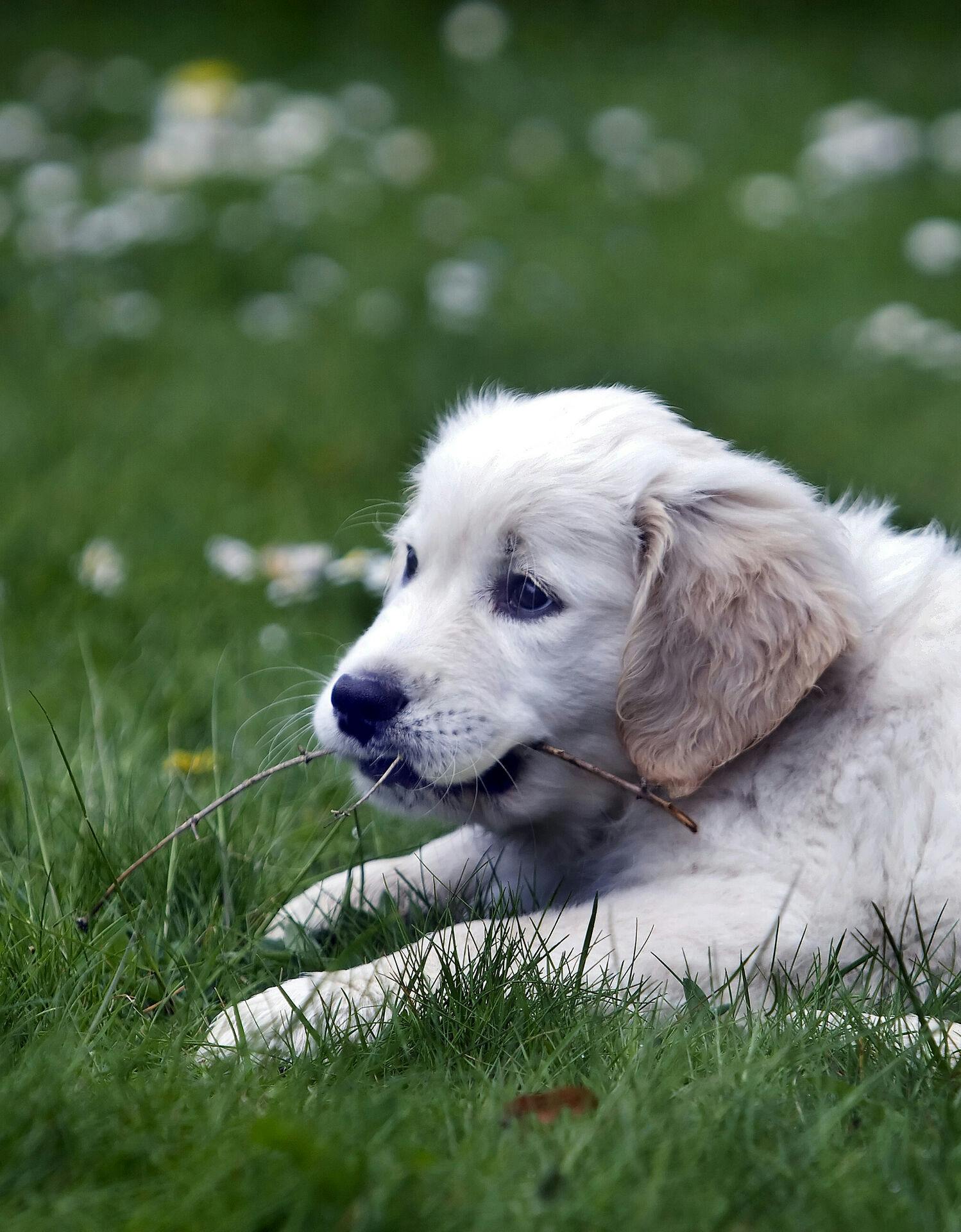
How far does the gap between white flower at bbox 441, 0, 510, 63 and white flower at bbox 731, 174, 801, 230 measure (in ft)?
13.7

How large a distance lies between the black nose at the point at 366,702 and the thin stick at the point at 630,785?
10.6 inches

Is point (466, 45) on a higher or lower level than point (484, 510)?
higher

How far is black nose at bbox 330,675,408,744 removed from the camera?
2.43 metres

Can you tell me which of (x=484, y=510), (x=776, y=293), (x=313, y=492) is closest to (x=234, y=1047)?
(x=484, y=510)

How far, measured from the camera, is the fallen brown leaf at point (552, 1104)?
1.77 m

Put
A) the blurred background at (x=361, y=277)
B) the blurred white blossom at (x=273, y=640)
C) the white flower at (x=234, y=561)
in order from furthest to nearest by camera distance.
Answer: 1. the blurred background at (x=361, y=277)
2. the blurred white blossom at (x=273, y=640)
3. the white flower at (x=234, y=561)

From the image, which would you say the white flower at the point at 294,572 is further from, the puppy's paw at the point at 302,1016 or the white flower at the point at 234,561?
the puppy's paw at the point at 302,1016

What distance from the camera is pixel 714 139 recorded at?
37.5 feet

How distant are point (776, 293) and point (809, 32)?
755 cm

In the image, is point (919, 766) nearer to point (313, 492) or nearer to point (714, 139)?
point (313, 492)

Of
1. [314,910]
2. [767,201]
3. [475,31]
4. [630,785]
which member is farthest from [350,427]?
[475,31]

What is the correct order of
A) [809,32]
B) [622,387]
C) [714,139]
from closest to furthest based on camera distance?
1. [622,387]
2. [714,139]
3. [809,32]

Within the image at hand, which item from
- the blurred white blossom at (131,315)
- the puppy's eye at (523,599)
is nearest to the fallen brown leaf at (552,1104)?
the puppy's eye at (523,599)

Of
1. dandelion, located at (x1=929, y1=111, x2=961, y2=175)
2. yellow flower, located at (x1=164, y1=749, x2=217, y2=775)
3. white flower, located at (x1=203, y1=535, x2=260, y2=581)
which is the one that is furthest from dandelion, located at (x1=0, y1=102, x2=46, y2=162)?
yellow flower, located at (x1=164, y1=749, x2=217, y2=775)
